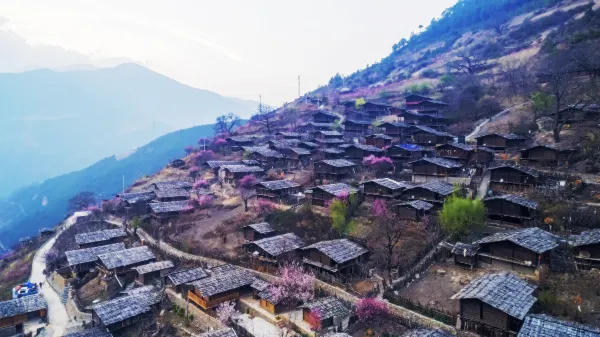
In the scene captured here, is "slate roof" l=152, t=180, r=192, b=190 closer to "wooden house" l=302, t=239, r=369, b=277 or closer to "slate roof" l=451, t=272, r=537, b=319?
"wooden house" l=302, t=239, r=369, b=277

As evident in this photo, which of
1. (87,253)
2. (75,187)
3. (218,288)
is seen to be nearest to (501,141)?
(218,288)

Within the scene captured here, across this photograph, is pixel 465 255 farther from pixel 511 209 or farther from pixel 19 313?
pixel 19 313

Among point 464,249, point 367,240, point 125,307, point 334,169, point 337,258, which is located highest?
point 334,169

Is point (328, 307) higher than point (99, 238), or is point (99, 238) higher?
point (328, 307)

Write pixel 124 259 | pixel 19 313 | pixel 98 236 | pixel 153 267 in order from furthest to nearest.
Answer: pixel 98 236, pixel 124 259, pixel 153 267, pixel 19 313

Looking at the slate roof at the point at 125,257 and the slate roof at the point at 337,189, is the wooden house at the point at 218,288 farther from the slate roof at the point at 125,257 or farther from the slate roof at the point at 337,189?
the slate roof at the point at 337,189

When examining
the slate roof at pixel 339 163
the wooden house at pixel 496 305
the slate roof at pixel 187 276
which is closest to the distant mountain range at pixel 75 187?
the slate roof at pixel 339 163
